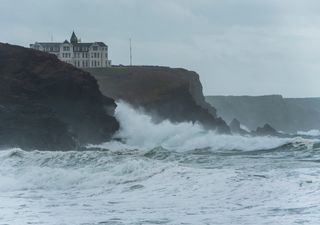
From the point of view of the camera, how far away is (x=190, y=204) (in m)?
13.4

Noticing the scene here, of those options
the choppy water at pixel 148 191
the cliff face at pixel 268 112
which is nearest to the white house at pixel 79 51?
the cliff face at pixel 268 112

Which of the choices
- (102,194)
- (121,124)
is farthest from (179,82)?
(102,194)

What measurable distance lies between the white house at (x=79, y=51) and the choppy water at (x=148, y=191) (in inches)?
2351

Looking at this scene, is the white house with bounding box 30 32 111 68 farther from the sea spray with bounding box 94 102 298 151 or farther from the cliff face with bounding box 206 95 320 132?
the sea spray with bounding box 94 102 298 151

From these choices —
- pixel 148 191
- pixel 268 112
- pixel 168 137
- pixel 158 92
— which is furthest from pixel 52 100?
pixel 268 112

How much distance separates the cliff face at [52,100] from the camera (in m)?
34.8

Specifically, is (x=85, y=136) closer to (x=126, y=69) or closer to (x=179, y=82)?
(x=179, y=82)

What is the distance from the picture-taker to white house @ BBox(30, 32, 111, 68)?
275ft

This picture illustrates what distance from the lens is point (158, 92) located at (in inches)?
2418

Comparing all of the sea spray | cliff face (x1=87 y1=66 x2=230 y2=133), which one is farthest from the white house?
the sea spray

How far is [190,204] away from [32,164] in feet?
33.6

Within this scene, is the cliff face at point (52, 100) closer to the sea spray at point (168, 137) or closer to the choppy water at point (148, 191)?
the sea spray at point (168, 137)

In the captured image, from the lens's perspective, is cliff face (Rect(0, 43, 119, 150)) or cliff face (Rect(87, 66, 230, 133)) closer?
cliff face (Rect(0, 43, 119, 150))

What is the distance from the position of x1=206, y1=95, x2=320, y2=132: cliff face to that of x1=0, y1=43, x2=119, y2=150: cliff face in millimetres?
58508
